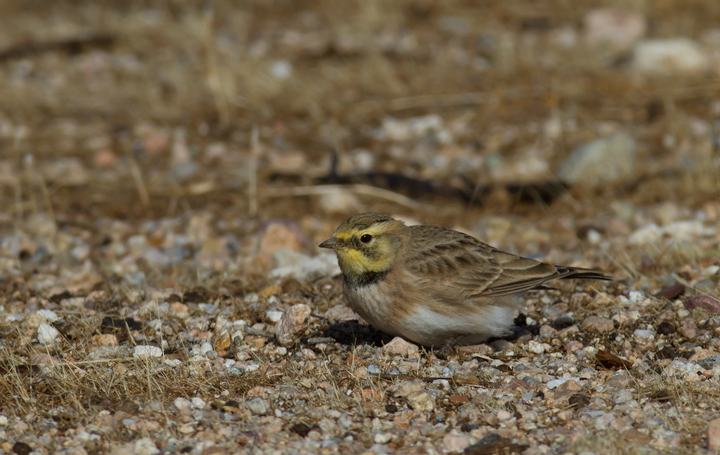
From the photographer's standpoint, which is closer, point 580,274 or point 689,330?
point 689,330

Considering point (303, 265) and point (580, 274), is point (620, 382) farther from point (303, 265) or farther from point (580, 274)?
point (303, 265)

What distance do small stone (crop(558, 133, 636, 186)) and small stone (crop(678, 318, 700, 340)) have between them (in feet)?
11.7

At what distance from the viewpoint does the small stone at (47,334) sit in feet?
17.4

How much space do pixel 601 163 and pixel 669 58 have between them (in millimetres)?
3481

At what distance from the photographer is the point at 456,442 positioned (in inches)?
162

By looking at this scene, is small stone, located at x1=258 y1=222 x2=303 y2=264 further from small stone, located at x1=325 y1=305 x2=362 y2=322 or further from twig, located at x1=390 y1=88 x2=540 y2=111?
twig, located at x1=390 y1=88 x2=540 y2=111

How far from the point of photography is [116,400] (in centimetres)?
454

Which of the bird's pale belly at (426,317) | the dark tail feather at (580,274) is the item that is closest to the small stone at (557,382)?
the bird's pale belly at (426,317)

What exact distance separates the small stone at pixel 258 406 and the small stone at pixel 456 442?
0.96 meters

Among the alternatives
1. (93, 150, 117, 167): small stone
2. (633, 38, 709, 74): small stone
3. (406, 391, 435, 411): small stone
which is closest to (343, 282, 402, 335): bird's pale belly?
(406, 391, 435, 411): small stone

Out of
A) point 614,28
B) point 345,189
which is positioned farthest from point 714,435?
point 614,28

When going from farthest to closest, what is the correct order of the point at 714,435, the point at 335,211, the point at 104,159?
the point at 104,159
the point at 335,211
the point at 714,435

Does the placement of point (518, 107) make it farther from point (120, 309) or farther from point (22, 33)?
point (22, 33)

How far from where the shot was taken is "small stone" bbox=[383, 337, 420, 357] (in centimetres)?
528
